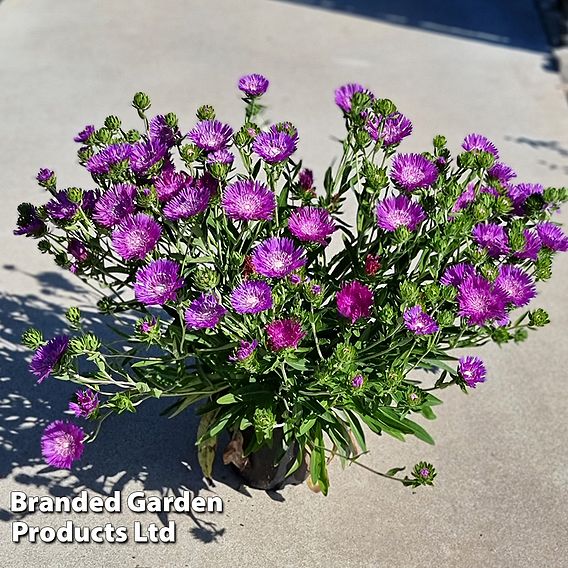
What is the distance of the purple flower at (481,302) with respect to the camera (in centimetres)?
195

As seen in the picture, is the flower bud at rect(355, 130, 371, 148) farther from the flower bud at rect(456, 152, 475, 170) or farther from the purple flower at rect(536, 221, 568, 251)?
the purple flower at rect(536, 221, 568, 251)

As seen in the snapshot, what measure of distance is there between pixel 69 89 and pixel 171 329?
359cm

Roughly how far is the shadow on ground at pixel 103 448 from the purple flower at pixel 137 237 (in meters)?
0.93

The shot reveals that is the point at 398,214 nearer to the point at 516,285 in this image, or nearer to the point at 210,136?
the point at 516,285

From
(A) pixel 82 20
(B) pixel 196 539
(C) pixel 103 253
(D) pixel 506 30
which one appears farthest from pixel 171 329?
(D) pixel 506 30

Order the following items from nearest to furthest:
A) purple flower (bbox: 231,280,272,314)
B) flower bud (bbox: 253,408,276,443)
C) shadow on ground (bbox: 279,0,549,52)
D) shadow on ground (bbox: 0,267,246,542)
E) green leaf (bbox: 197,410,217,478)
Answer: purple flower (bbox: 231,280,272,314)
flower bud (bbox: 253,408,276,443)
green leaf (bbox: 197,410,217,478)
shadow on ground (bbox: 0,267,246,542)
shadow on ground (bbox: 279,0,549,52)

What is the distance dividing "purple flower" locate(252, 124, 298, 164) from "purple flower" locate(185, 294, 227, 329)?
360mm

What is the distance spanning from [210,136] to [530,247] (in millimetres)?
808

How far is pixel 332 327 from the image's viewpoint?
226 centimetres

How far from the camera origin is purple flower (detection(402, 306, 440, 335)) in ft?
6.30

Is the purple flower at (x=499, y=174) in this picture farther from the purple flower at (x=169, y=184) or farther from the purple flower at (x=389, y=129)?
the purple flower at (x=169, y=184)

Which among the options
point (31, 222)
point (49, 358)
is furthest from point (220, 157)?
point (49, 358)

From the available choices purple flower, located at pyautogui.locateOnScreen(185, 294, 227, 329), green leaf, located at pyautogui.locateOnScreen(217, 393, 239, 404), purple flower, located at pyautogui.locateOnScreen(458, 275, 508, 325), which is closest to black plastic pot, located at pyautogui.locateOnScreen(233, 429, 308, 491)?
green leaf, located at pyautogui.locateOnScreen(217, 393, 239, 404)

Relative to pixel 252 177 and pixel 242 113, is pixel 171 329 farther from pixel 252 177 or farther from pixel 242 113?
pixel 242 113
